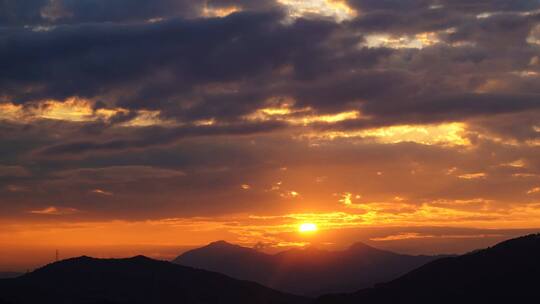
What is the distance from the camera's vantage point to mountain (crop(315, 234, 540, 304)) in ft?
577

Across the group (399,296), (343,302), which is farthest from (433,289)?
(343,302)

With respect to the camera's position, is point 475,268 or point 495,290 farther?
point 475,268

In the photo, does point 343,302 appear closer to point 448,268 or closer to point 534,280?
point 448,268

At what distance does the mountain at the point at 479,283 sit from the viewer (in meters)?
176

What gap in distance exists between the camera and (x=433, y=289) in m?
190

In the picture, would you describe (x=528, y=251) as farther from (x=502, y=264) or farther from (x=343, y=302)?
(x=343, y=302)

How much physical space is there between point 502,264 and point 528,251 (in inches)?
321

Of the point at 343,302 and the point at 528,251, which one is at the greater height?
the point at 528,251

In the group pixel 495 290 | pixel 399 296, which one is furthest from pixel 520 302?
pixel 399 296

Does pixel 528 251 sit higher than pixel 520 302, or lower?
higher

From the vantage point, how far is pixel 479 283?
184m

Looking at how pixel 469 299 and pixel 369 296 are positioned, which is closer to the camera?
pixel 469 299

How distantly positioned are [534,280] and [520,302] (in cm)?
1026

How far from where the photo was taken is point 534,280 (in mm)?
176625
